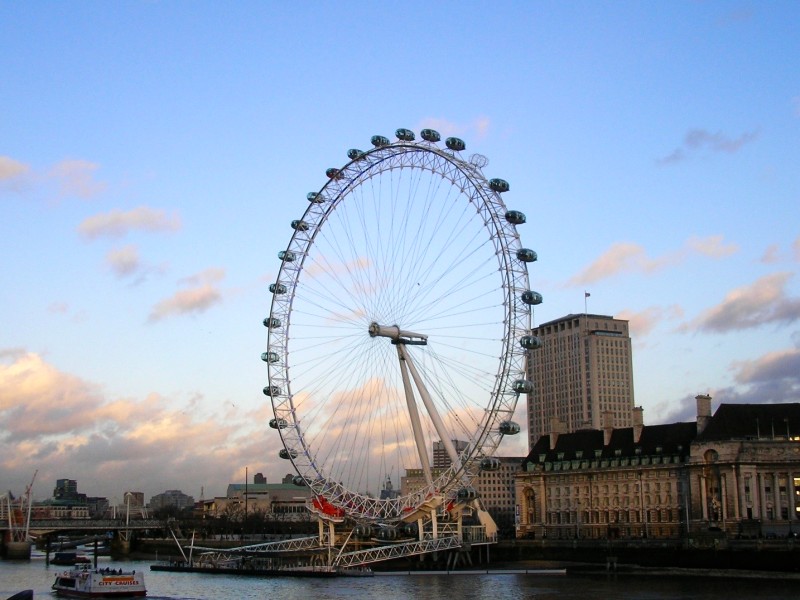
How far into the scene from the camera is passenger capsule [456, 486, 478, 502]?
289ft

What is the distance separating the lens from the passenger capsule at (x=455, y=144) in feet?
268

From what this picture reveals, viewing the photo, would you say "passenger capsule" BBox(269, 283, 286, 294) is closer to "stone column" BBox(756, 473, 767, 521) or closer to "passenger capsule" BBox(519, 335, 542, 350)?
"passenger capsule" BBox(519, 335, 542, 350)

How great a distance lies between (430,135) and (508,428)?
911 inches

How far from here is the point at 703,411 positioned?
108 metres

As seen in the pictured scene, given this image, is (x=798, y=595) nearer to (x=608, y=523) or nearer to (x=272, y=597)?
(x=272, y=597)

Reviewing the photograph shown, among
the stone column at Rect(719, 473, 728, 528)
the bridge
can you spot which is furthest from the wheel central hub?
the bridge

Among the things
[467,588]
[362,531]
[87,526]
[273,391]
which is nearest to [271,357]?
[273,391]

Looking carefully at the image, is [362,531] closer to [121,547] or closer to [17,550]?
[17,550]

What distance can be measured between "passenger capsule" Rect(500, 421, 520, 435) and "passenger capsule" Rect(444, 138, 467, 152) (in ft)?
69.6

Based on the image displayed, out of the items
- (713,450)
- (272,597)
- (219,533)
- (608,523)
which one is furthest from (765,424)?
(219,533)

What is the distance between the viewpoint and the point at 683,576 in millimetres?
79625

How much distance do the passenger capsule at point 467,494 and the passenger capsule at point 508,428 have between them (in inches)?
348

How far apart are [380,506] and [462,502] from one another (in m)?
6.94

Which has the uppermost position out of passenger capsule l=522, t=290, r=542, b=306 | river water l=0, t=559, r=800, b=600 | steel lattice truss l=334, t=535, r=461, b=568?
passenger capsule l=522, t=290, r=542, b=306
